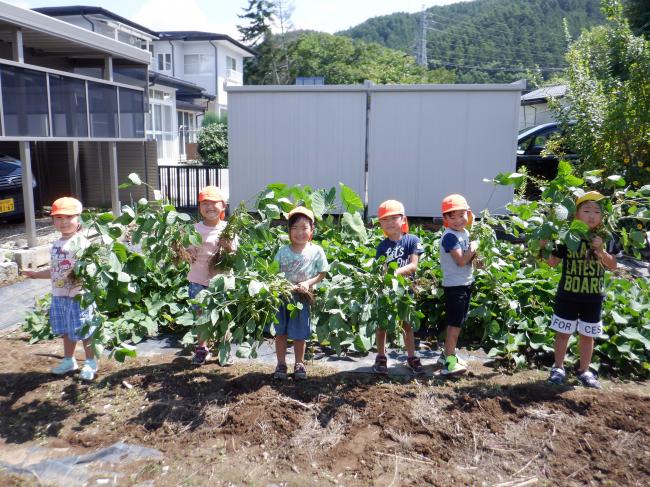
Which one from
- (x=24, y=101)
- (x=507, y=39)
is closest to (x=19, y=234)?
(x=24, y=101)

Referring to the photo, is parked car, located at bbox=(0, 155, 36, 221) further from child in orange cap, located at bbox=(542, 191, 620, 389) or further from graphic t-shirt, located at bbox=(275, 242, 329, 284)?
child in orange cap, located at bbox=(542, 191, 620, 389)

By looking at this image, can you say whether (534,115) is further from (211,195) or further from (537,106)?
(211,195)

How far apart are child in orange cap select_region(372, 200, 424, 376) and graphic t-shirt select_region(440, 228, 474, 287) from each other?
7.8 inches

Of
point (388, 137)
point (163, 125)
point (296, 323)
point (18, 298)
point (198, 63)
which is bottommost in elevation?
point (18, 298)

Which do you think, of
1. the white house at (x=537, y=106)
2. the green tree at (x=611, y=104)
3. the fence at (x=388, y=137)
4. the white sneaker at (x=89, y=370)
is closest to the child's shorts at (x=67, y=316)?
the white sneaker at (x=89, y=370)

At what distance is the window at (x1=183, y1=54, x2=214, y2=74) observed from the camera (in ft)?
125

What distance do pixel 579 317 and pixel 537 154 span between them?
1020 cm

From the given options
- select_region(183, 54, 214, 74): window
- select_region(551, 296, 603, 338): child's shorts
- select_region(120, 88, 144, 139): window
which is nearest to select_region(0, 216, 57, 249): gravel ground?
select_region(120, 88, 144, 139): window

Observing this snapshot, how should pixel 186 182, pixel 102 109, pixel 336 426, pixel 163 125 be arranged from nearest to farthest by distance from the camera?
pixel 336 426 → pixel 102 109 → pixel 186 182 → pixel 163 125

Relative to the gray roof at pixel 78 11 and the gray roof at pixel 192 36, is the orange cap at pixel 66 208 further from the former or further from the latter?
the gray roof at pixel 192 36

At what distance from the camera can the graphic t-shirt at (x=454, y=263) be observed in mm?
4105

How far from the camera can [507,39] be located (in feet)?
246

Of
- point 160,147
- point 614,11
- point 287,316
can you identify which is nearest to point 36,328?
point 287,316

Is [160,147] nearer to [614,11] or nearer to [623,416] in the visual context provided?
[614,11]
